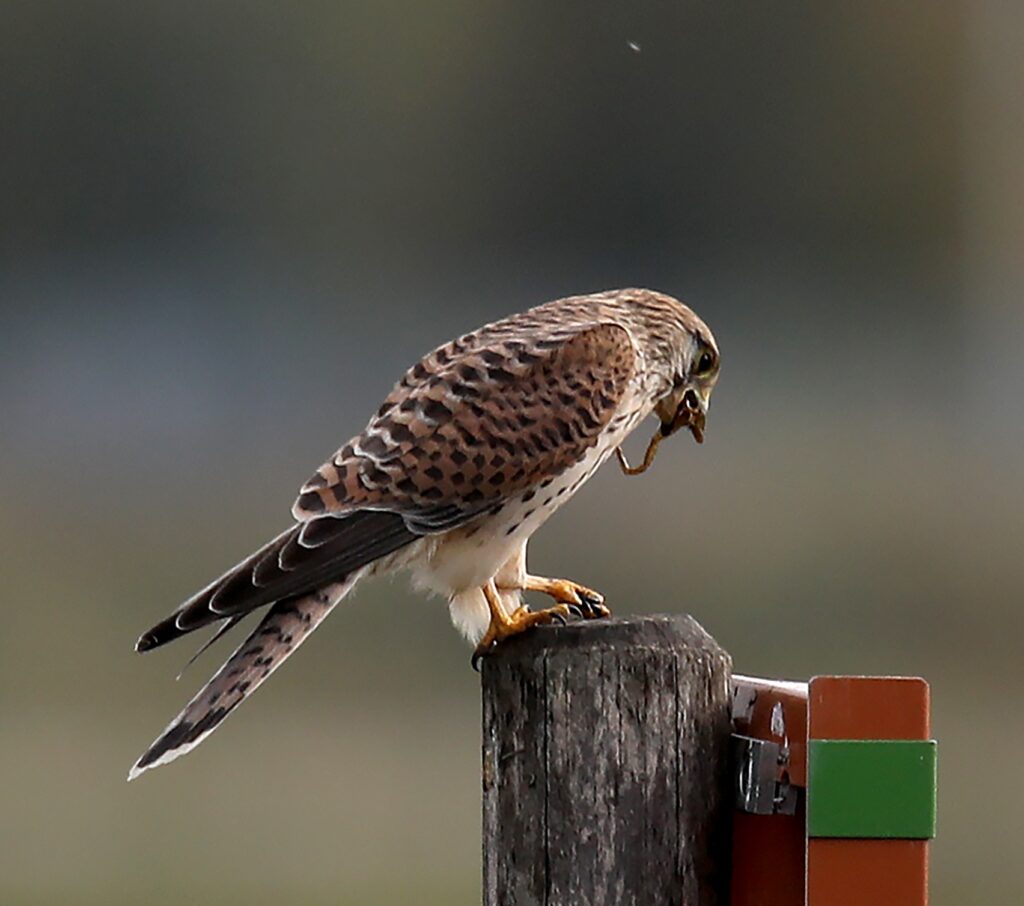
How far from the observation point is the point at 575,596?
4.02 meters

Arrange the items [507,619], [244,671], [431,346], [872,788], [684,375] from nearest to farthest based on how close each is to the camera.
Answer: [872,788]
[244,671]
[507,619]
[684,375]
[431,346]

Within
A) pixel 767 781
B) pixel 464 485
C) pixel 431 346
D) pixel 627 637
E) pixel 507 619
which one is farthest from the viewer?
pixel 431 346

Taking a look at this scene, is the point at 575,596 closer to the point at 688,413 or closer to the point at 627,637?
the point at 688,413

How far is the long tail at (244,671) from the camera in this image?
3.52 meters

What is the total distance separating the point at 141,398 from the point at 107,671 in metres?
5.07

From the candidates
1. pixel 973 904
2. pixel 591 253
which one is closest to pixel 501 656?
pixel 973 904

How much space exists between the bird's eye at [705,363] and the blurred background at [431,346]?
318 cm

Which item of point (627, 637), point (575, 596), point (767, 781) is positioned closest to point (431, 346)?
point (575, 596)

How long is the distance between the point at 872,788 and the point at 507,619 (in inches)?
44.1

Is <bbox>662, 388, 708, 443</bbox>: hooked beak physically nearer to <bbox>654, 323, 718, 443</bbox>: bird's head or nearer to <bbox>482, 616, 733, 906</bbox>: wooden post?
<bbox>654, 323, 718, 443</bbox>: bird's head

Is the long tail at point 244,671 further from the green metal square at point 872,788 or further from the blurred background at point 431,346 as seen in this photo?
the blurred background at point 431,346

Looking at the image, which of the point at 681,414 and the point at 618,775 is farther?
the point at 681,414

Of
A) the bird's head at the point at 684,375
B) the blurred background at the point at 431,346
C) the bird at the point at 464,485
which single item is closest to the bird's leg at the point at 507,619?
the bird at the point at 464,485

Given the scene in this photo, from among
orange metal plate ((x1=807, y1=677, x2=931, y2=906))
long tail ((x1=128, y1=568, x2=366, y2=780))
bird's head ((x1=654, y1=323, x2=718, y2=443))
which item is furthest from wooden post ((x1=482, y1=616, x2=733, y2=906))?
bird's head ((x1=654, y1=323, x2=718, y2=443))
